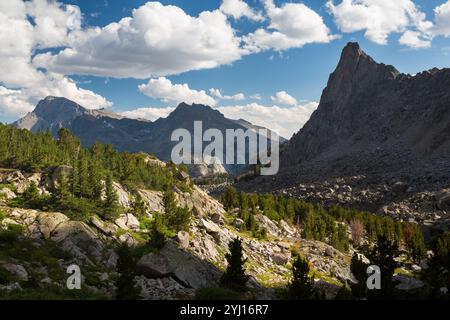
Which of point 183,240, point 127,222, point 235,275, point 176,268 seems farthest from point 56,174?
point 235,275

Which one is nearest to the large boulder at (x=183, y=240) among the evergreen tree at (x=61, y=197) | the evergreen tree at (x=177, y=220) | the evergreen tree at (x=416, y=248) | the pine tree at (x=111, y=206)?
the evergreen tree at (x=177, y=220)

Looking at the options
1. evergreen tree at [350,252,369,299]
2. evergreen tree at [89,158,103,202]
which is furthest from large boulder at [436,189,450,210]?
evergreen tree at [89,158,103,202]

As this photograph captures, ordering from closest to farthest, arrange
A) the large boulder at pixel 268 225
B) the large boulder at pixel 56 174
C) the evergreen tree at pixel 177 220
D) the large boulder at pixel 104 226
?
the large boulder at pixel 104 226 < the evergreen tree at pixel 177 220 < the large boulder at pixel 56 174 < the large boulder at pixel 268 225

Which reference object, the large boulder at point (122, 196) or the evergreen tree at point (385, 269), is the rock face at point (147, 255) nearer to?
the large boulder at point (122, 196)

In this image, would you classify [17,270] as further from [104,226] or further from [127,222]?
[127,222]

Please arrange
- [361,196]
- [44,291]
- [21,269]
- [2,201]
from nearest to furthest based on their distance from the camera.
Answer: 1. [44,291]
2. [21,269]
3. [2,201]
4. [361,196]

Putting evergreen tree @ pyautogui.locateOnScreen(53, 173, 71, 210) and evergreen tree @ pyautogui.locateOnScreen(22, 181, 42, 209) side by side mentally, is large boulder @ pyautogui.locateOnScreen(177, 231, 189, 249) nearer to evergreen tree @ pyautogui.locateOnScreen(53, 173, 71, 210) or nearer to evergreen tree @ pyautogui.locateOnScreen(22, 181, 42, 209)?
evergreen tree @ pyautogui.locateOnScreen(53, 173, 71, 210)

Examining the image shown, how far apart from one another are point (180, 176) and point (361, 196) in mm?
77452

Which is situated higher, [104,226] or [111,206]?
[111,206]

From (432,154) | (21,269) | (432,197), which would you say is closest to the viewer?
(21,269)

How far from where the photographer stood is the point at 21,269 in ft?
104
